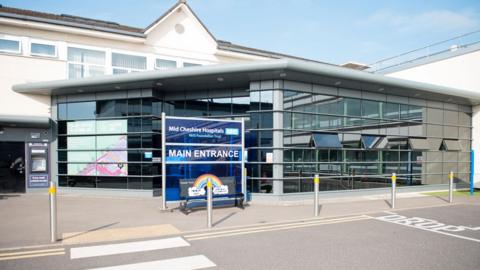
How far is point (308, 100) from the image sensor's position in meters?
12.8

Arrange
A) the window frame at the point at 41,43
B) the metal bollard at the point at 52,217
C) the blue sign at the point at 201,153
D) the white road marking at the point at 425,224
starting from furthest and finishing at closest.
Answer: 1. the window frame at the point at 41,43
2. the blue sign at the point at 201,153
3. the white road marking at the point at 425,224
4. the metal bollard at the point at 52,217

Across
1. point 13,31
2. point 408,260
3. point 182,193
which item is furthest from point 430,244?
point 13,31

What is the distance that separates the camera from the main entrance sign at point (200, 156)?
33.0ft

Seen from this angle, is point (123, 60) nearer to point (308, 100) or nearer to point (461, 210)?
point (308, 100)

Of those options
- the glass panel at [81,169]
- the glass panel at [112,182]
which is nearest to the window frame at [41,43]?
the glass panel at [81,169]

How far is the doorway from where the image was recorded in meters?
13.9

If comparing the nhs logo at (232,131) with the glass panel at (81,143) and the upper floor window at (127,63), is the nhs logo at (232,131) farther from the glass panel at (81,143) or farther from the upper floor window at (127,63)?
the upper floor window at (127,63)

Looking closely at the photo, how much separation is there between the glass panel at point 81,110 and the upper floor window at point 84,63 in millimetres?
1676

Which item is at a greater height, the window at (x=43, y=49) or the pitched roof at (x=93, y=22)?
the pitched roof at (x=93, y=22)

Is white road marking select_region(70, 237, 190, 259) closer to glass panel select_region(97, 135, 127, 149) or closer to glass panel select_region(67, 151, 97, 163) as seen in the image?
glass panel select_region(97, 135, 127, 149)

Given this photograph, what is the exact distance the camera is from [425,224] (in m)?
8.53

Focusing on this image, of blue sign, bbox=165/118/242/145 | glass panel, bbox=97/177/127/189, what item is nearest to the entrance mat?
blue sign, bbox=165/118/242/145

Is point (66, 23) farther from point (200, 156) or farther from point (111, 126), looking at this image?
point (200, 156)

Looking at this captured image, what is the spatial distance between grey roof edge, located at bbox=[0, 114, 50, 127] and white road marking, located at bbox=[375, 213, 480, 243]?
1428 centimetres
